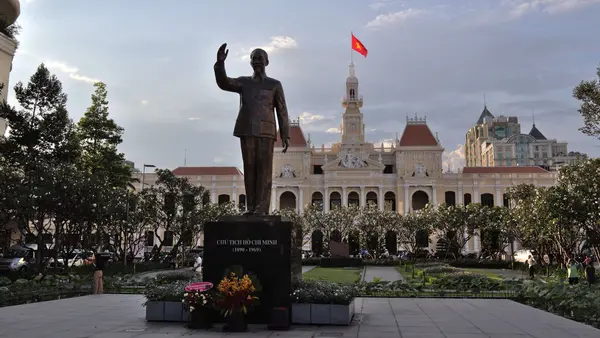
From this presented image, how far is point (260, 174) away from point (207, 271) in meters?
2.08

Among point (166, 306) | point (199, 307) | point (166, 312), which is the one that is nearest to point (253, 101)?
point (199, 307)

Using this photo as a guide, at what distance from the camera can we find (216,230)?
31.1 ft

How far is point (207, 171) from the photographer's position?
239 feet

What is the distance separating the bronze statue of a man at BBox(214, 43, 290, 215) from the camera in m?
10.0

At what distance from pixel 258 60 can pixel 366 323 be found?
5.60 meters

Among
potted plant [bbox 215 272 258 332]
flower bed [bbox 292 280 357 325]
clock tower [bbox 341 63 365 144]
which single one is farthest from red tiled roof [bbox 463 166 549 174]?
potted plant [bbox 215 272 258 332]

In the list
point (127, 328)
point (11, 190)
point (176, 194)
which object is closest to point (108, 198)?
point (11, 190)

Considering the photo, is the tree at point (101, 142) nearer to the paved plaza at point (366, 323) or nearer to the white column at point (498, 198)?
Answer: the paved plaza at point (366, 323)

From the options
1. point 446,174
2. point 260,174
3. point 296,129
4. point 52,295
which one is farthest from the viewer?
point 296,129

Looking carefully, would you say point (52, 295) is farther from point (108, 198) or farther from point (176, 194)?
point (176, 194)

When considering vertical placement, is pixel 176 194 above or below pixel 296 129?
below

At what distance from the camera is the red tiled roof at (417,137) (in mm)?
70000

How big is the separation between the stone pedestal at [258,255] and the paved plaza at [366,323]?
645 millimetres

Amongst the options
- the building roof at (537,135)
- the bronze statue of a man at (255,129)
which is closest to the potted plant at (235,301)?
the bronze statue of a man at (255,129)
